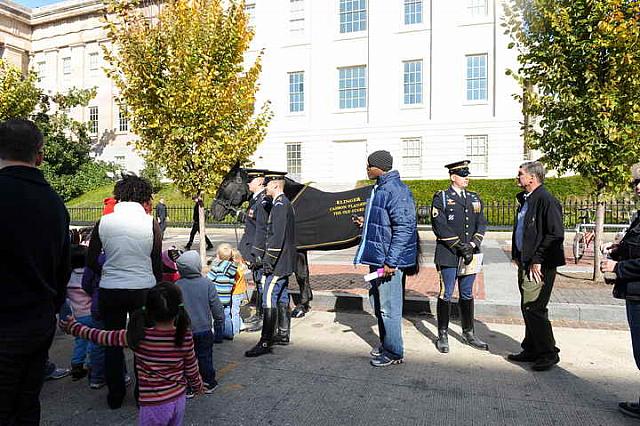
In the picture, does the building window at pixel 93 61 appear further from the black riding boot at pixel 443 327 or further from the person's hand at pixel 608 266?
the person's hand at pixel 608 266

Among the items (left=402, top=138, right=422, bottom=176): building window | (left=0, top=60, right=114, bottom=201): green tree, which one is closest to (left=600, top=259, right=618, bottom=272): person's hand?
(left=402, top=138, right=422, bottom=176): building window

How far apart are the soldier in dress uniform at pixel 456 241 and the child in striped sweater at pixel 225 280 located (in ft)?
8.32

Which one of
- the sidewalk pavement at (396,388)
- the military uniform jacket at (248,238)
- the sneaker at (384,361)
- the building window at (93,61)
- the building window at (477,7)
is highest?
the building window at (93,61)

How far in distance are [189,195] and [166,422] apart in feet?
28.0

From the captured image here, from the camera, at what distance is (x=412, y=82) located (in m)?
27.9

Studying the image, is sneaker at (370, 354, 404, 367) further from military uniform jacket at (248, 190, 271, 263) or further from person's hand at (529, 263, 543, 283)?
military uniform jacket at (248, 190, 271, 263)

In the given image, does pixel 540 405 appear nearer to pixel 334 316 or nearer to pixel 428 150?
pixel 334 316

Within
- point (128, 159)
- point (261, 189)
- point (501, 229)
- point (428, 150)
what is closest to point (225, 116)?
point (261, 189)

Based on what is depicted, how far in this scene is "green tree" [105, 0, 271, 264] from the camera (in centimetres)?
1030

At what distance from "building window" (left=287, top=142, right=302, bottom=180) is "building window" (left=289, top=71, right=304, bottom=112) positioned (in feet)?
7.27

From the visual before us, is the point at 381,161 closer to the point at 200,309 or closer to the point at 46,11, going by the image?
the point at 200,309

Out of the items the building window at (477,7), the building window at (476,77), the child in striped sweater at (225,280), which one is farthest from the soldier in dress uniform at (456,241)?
the building window at (477,7)

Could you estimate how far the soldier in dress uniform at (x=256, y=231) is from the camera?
19.6 ft

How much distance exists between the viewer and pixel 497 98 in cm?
2605
